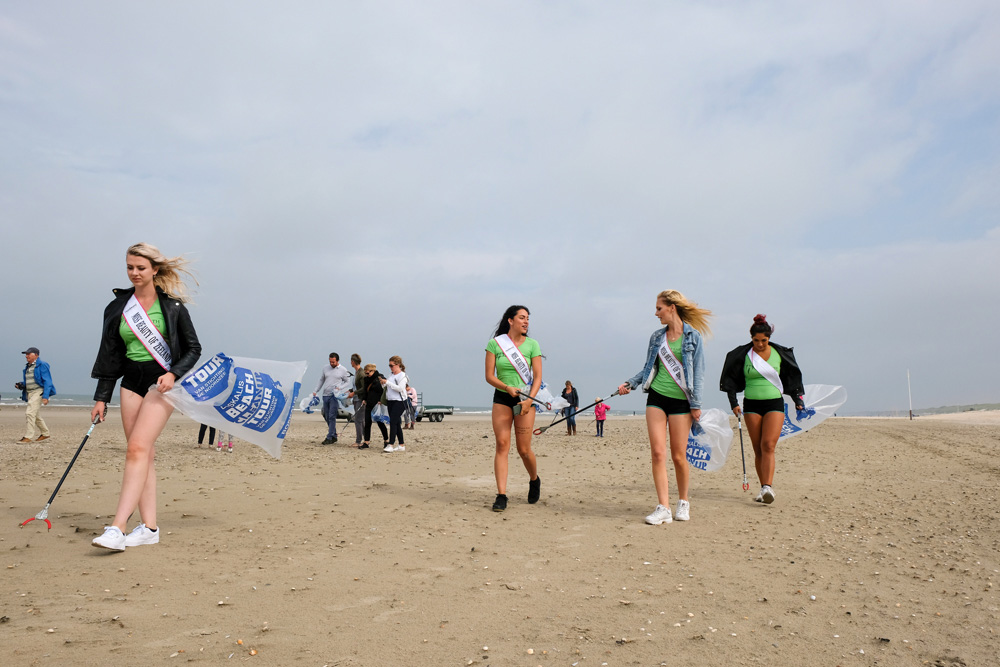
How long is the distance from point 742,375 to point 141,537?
577 centimetres

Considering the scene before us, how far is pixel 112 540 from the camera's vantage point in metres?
4.45

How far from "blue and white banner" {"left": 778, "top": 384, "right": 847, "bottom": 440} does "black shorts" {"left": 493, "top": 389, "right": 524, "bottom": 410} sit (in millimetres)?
3240

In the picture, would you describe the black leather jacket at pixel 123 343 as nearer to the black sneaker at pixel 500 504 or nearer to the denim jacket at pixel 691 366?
the black sneaker at pixel 500 504

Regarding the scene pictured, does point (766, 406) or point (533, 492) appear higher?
point (766, 406)

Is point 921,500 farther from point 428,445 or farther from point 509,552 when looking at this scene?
point 428,445

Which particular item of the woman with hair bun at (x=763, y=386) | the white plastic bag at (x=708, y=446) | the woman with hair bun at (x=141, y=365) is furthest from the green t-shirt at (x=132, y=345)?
the woman with hair bun at (x=763, y=386)

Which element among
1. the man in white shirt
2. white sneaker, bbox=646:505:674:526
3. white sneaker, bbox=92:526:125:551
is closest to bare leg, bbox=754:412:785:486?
white sneaker, bbox=646:505:674:526

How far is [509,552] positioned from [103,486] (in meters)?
5.32

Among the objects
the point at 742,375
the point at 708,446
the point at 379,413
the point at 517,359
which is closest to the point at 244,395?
the point at 517,359

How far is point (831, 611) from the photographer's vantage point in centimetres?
361

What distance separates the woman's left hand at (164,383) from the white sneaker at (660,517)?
398 cm

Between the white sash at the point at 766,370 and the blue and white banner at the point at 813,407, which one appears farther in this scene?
the blue and white banner at the point at 813,407

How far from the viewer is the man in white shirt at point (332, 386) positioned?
15500 mm

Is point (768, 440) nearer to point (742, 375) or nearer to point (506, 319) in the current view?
point (742, 375)
